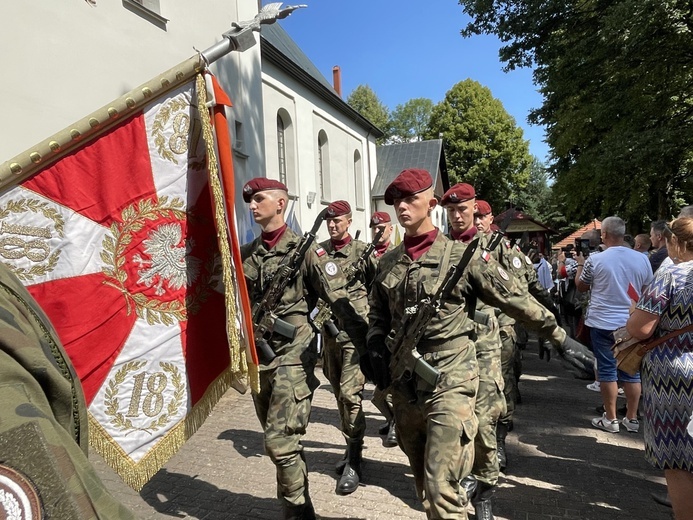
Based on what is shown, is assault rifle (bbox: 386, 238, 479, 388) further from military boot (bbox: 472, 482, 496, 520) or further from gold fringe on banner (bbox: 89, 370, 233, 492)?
military boot (bbox: 472, 482, 496, 520)

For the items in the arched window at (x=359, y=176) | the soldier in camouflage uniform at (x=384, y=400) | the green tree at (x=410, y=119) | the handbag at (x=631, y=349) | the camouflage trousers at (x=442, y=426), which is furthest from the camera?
the green tree at (x=410, y=119)

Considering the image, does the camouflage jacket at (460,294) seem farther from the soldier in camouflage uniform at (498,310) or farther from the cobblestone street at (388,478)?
the cobblestone street at (388,478)

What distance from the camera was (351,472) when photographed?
13.1ft

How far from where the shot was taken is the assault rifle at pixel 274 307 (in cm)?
316

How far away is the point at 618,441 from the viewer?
16.0 ft

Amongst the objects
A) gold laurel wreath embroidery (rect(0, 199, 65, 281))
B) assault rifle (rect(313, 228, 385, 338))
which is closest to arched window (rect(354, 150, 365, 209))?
assault rifle (rect(313, 228, 385, 338))

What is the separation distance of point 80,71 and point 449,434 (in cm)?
629

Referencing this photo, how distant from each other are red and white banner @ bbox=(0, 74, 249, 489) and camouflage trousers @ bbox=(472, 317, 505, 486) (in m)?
1.87

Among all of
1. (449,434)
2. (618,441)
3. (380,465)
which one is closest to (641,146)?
(618,441)

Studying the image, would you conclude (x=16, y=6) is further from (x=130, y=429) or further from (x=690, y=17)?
(x=690, y=17)

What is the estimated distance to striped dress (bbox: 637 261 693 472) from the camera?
251cm

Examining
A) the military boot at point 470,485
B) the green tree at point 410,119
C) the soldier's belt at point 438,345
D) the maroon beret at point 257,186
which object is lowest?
the military boot at point 470,485

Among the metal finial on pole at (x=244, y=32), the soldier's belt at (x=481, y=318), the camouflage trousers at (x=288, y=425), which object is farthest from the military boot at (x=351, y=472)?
the metal finial on pole at (x=244, y=32)

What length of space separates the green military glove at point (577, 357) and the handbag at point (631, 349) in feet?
0.93
